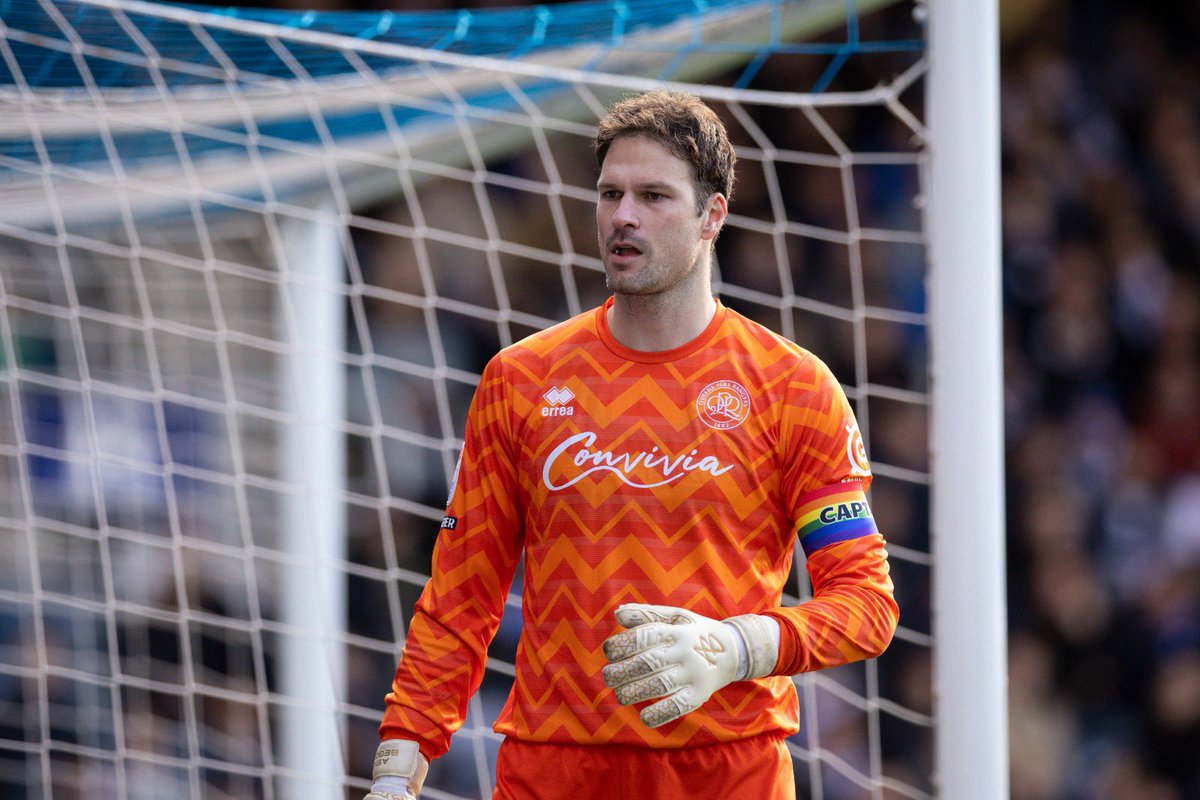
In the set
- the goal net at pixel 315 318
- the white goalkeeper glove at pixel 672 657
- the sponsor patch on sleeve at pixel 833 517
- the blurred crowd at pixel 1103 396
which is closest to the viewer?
the white goalkeeper glove at pixel 672 657

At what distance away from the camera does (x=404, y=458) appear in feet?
16.1

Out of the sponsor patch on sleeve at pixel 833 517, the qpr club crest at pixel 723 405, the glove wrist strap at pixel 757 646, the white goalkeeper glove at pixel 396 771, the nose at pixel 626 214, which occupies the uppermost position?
the nose at pixel 626 214

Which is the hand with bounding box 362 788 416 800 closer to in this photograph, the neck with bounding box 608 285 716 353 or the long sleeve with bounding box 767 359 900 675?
the long sleeve with bounding box 767 359 900 675

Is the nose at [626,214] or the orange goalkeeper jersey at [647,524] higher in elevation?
the nose at [626,214]

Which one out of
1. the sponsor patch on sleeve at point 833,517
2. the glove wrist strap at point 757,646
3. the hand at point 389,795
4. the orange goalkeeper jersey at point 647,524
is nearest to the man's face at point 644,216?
the orange goalkeeper jersey at point 647,524

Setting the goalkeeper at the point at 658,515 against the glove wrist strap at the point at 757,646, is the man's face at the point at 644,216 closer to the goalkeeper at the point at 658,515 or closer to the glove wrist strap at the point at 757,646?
the goalkeeper at the point at 658,515

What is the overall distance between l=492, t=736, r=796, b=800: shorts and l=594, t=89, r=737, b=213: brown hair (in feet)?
2.33

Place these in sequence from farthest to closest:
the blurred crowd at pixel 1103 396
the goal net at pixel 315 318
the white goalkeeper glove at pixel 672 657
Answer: the blurred crowd at pixel 1103 396 < the goal net at pixel 315 318 < the white goalkeeper glove at pixel 672 657

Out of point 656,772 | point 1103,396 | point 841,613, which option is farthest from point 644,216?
point 1103,396

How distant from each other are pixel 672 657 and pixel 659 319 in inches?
19.0

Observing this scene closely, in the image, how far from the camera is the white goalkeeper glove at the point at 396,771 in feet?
5.55

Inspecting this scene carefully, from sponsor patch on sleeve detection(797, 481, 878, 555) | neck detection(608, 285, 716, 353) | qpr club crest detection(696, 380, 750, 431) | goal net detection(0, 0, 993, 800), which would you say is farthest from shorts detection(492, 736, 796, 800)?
goal net detection(0, 0, 993, 800)

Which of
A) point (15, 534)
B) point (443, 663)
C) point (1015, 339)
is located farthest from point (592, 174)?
point (443, 663)

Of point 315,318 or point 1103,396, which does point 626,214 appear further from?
point 1103,396
